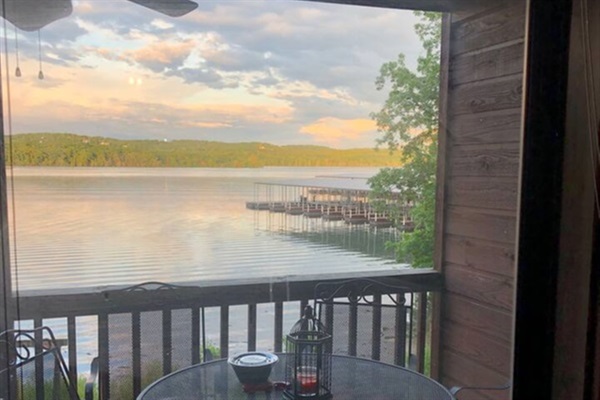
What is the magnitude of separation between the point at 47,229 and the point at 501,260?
1.84 m

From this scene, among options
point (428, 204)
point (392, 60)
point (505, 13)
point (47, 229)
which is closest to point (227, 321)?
point (47, 229)

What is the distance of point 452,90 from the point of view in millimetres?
2562

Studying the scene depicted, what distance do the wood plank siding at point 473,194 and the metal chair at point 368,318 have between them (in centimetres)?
28

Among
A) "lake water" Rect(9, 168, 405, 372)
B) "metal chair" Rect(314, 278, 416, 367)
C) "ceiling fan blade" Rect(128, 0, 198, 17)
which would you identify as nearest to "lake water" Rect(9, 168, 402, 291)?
"lake water" Rect(9, 168, 405, 372)

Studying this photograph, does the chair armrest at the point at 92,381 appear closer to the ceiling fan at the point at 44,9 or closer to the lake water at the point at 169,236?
the lake water at the point at 169,236

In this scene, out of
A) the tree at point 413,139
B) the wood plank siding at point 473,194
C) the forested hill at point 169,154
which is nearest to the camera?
the forested hill at point 169,154

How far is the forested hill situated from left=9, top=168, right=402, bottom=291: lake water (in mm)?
39

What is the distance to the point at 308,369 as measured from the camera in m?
1.65

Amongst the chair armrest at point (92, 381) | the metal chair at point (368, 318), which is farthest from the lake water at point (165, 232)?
the chair armrest at point (92, 381)

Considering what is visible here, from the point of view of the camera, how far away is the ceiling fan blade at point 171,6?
6.74 ft

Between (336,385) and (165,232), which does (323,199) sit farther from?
(336,385)

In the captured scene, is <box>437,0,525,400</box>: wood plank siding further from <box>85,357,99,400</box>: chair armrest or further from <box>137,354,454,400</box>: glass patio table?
<box>85,357,99,400</box>: chair armrest

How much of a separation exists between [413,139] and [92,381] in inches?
73.9

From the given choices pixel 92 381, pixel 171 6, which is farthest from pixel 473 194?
pixel 92 381
